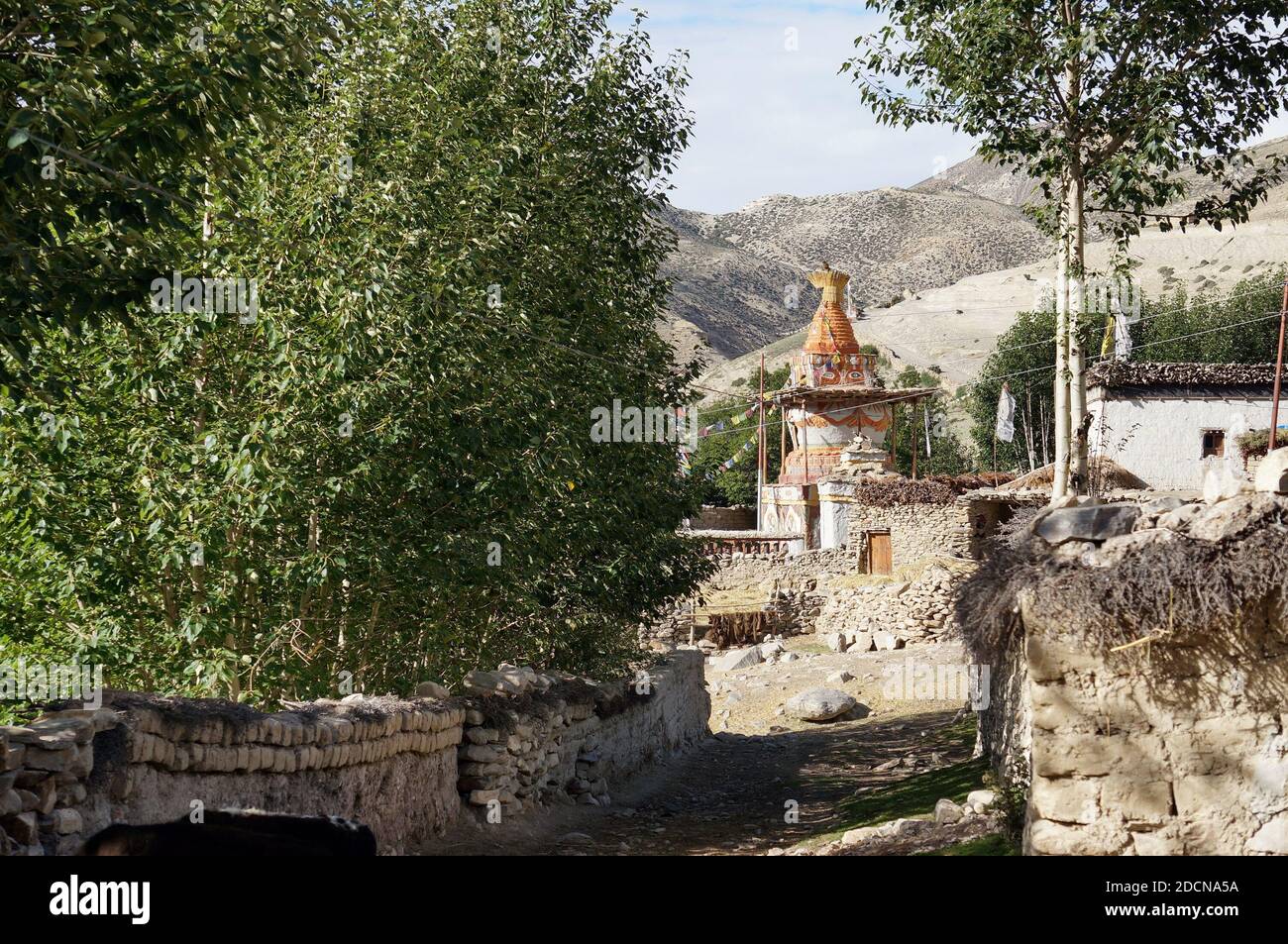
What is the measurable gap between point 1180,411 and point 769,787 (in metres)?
25.1

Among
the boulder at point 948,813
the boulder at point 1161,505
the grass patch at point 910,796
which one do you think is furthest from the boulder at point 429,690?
the boulder at point 1161,505

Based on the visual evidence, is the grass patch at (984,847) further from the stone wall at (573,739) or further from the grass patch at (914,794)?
the stone wall at (573,739)

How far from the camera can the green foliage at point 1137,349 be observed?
170ft

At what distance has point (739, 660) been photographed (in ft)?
98.3

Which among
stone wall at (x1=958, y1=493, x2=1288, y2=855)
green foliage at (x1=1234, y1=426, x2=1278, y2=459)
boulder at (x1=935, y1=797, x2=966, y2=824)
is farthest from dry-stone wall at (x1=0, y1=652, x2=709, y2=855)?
green foliage at (x1=1234, y1=426, x2=1278, y2=459)

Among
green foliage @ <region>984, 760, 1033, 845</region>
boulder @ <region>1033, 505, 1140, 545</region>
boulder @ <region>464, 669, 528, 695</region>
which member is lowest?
green foliage @ <region>984, 760, 1033, 845</region>

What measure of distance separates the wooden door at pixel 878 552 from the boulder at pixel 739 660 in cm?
557

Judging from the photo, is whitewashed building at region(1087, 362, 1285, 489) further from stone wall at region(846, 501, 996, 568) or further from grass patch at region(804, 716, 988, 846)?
grass patch at region(804, 716, 988, 846)

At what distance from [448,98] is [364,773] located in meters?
8.33

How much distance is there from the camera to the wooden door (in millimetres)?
34344

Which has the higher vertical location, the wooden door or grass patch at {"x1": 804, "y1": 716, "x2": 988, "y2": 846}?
the wooden door

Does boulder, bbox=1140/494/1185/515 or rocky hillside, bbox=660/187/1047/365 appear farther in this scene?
rocky hillside, bbox=660/187/1047/365

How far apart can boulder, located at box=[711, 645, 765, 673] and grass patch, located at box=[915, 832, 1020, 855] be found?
21.1 metres
